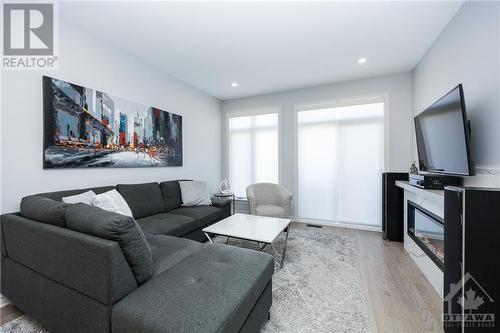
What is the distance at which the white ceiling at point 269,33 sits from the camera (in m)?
1.94

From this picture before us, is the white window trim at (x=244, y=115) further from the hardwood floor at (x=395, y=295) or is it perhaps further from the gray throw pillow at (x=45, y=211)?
the gray throw pillow at (x=45, y=211)

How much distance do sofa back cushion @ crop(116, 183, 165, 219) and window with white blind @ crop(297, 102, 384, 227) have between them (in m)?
2.63

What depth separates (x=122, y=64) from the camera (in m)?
2.66

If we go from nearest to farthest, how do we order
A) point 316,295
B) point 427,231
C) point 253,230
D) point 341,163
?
point 316,295 < point 427,231 < point 253,230 < point 341,163

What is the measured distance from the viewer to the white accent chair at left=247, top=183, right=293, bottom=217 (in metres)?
3.41

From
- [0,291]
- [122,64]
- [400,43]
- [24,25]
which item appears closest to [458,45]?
[400,43]

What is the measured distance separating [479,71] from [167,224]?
10.8 ft

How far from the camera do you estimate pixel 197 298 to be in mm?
1030

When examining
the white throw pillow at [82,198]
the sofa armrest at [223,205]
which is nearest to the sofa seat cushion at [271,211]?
the sofa armrest at [223,205]

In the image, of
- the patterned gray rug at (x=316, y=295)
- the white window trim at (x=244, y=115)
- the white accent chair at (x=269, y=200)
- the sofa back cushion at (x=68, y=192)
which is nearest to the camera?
the patterned gray rug at (x=316, y=295)

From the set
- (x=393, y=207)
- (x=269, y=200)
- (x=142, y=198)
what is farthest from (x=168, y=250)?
(x=393, y=207)

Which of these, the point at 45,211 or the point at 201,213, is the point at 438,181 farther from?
the point at 45,211

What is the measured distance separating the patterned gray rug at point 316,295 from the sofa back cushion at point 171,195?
1348 millimetres

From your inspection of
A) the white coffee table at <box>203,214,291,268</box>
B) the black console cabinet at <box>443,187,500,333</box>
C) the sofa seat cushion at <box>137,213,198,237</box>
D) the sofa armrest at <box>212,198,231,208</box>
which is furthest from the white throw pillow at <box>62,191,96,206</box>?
the black console cabinet at <box>443,187,500,333</box>
